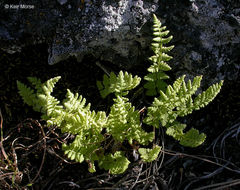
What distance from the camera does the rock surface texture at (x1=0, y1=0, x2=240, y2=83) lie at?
2.99 meters

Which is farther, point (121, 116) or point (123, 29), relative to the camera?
point (123, 29)

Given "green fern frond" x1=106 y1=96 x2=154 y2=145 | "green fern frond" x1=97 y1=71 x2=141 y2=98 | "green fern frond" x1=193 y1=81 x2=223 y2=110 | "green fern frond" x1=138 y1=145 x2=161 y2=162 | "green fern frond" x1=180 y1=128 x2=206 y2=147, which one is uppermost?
"green fern frond" x1=97 y1=71 x2=141 y2=98

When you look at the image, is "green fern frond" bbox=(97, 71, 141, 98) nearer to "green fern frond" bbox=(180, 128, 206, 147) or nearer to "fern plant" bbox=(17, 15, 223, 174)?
"fern plant" bbox=(17, 15, 223, 174)

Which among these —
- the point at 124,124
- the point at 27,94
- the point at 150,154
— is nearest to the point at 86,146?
the point at 124,124

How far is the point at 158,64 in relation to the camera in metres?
3.09

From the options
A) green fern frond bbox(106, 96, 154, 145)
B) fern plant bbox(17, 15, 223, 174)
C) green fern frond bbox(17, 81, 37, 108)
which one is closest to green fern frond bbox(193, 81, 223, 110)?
fern plant bbox(17, 15, 223, 174)

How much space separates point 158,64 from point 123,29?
52 cm

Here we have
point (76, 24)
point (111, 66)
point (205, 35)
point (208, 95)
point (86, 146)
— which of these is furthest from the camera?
point (111, 66)

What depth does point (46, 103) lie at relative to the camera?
279cm

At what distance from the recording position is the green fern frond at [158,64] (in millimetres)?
2898

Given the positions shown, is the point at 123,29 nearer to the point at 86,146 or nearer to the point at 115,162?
the point at 86,146

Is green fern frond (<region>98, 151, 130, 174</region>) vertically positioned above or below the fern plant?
below

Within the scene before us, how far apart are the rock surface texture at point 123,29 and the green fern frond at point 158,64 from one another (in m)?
0.21

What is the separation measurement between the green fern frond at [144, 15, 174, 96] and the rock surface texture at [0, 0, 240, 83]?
21cm
